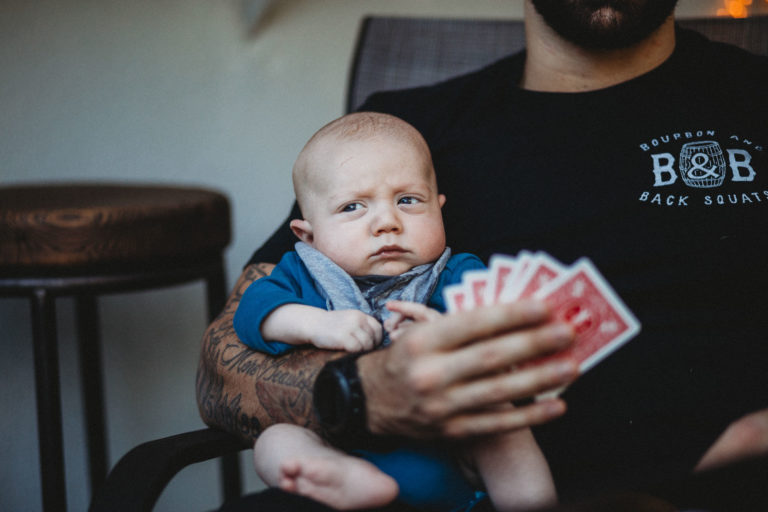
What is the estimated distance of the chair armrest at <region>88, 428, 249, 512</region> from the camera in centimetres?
84

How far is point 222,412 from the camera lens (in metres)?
1.07

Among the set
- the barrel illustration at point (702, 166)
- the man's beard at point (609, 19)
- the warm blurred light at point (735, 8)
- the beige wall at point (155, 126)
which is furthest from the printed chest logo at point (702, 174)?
the beige wall at point (155, 126)

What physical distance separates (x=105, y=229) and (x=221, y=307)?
38 cm

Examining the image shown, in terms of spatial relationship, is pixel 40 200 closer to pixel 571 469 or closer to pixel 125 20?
pixel 125 20

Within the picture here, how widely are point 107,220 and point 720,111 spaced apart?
1156 mm

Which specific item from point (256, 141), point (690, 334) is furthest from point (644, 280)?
point (256, 141)

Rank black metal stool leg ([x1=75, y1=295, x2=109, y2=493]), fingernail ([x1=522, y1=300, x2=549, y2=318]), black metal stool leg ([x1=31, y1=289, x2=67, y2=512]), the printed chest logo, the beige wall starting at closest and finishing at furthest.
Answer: fingernail ([x1=522, y1=300, x2=549, y2=318]) < the printed chest logo < black metal stool leg ([x1=31, y1=289, x2=67, y2=512]) < black metal stool leg ([x1=75, y1=295, x2=109, y2=493]) < the beige wall

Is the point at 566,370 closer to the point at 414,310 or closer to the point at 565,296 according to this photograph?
the point at 565,296

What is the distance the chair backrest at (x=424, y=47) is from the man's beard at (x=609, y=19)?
1.17 feet

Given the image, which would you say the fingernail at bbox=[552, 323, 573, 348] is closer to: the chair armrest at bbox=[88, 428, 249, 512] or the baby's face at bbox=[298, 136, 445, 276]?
the baby's face at bbox=[298, 136, 445, 276]

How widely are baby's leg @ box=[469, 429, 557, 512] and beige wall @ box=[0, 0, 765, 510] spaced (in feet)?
5.05

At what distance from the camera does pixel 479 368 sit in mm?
713

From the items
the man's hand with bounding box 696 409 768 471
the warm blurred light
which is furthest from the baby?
the warm blurred light

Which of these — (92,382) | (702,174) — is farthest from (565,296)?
(92,382)
